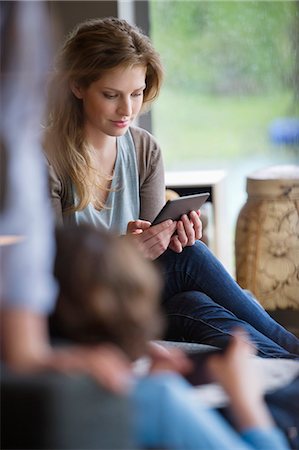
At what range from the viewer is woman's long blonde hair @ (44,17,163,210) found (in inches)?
66.7

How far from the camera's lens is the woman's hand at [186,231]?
1816mm

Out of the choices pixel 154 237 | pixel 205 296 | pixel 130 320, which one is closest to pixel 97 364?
pixel 130 320

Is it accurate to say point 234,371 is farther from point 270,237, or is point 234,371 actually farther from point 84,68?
point 270,237

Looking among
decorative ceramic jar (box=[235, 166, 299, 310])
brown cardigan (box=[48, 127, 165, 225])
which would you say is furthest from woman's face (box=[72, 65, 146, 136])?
decorative ceramic jar (box=[235, 166, 299, 310])

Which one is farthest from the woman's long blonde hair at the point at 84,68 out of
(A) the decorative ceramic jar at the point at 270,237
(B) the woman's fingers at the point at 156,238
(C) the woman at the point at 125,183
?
(A) the decorative ceramic jar at the point at 270,237

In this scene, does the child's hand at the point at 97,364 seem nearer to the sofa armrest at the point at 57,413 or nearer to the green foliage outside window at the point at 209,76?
the sofa armrest at the point at 57,413

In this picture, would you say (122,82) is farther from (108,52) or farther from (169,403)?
(169,403)

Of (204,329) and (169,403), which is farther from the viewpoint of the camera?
(204,329)

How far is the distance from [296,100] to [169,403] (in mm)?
624

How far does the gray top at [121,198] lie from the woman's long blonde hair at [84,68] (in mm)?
25

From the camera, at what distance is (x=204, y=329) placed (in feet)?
5.75

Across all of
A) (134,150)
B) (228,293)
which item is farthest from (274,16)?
(228,293)

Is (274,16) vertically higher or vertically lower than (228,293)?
higher

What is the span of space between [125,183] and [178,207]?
0.16m
